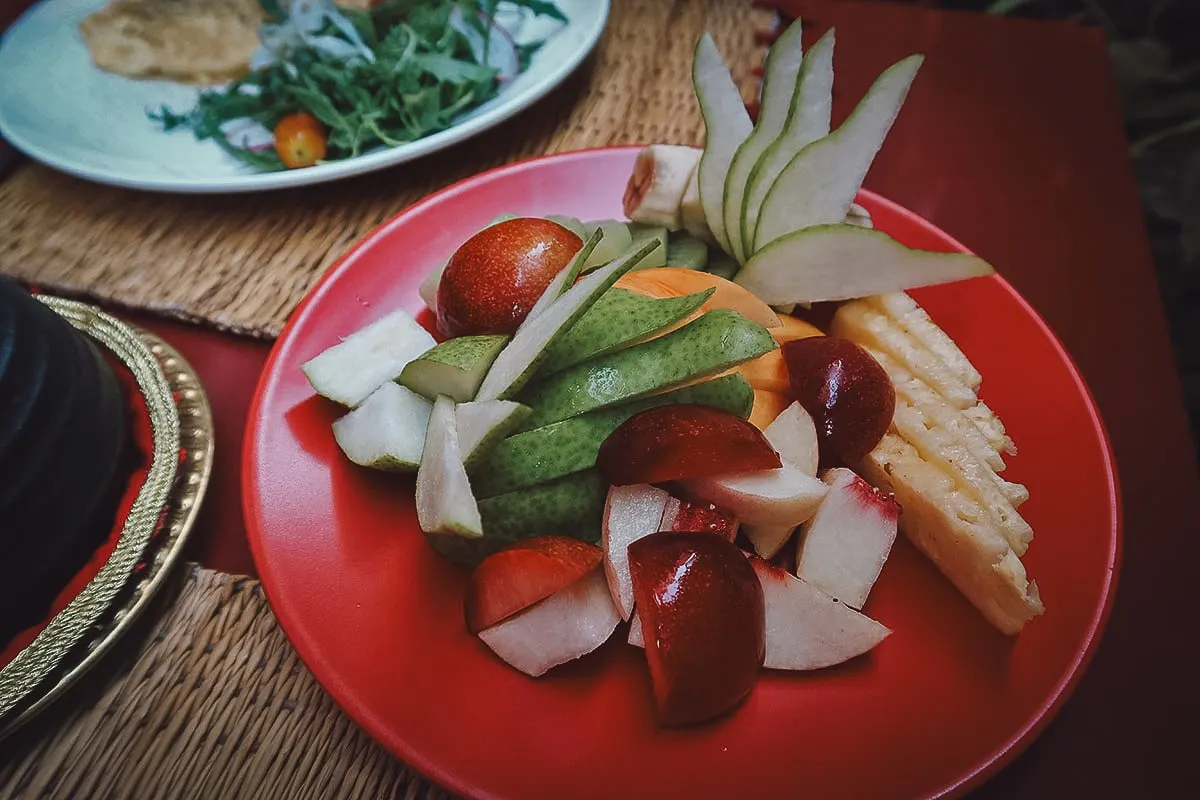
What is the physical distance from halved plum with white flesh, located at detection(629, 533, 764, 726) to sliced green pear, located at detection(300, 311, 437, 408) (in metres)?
0.56

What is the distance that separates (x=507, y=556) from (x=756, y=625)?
0.35 m

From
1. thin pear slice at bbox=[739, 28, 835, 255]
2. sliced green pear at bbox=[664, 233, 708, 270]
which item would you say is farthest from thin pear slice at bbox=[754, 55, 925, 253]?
sliced green pear at bbox=[664, 233, 708, 270]

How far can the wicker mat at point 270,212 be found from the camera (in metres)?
1.81

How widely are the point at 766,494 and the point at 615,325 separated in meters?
0.34

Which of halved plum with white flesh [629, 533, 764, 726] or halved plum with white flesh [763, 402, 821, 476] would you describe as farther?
halved plum with white flesh [763, 402, 821, 476]

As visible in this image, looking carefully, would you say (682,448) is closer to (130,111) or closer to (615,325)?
(615,325)

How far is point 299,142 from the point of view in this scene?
2.02 metres

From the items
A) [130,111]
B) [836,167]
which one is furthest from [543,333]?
[130,111]

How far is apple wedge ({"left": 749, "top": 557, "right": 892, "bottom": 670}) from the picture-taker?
1.10 m

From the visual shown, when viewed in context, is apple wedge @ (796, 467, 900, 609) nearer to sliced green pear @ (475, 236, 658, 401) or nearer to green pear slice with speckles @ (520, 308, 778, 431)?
green pear slice with speckles @ (520, 308, 778, 431)

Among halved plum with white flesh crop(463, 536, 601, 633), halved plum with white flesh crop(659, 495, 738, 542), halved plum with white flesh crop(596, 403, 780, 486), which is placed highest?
halved plum with white flesh crop(596, 403, 780, 486)

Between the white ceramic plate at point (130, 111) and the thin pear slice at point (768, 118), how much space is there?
760 millimetres

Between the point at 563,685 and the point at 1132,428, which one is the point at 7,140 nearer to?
the point at 563,685

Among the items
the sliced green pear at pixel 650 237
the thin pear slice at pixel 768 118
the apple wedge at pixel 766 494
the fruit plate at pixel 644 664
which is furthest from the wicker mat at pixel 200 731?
the thin pear slice at pixel 768 118
